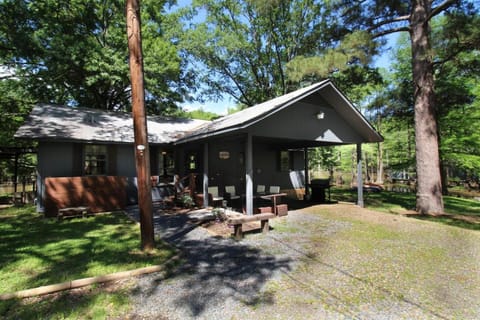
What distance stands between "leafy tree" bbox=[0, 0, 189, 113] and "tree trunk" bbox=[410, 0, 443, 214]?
46.3 ft

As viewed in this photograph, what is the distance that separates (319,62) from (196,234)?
8.53 metres

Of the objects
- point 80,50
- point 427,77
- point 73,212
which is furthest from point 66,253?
point 80,50

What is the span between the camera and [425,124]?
331 inches

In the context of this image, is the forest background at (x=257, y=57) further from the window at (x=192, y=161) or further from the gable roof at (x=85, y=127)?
the window at (x=192, y=161)

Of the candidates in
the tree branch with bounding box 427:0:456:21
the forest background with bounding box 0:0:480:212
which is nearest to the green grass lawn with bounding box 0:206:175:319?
the forest background with bounding box 0:0:480:212

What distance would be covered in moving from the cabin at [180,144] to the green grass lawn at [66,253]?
2005mm

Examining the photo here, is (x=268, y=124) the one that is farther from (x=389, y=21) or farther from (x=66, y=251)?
(x=389, y=21)

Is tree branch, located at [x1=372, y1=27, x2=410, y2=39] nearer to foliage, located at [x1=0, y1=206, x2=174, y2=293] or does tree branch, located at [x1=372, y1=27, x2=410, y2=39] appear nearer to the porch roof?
the porch roof

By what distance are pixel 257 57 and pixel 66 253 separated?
1982 centimetres

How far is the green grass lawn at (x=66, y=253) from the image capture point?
136 inches

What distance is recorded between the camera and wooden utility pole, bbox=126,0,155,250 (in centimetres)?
438

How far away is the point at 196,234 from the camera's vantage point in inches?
227

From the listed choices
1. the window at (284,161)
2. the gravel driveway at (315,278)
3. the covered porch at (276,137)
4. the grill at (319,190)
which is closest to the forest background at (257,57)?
the covered porch at (276,137)

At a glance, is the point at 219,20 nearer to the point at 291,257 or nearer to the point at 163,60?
the point at 163,60
